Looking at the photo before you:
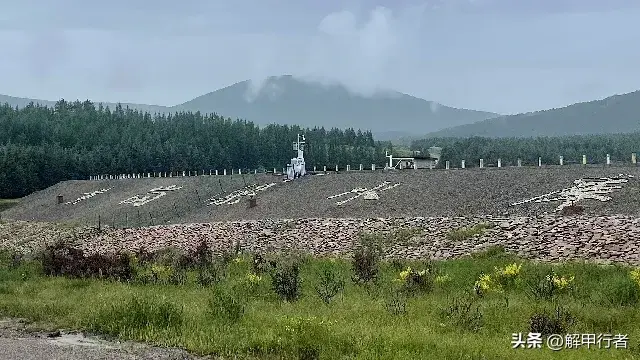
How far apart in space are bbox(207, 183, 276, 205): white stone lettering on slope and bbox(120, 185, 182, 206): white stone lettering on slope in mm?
7110

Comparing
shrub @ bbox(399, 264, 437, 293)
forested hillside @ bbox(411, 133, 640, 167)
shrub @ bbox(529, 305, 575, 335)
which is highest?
forested hillside @ bbox(411, 133, 640, 167)

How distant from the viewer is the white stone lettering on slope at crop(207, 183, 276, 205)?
157 feet

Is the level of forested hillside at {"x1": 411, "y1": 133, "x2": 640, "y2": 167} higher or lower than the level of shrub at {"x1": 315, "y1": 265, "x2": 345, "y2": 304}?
higher

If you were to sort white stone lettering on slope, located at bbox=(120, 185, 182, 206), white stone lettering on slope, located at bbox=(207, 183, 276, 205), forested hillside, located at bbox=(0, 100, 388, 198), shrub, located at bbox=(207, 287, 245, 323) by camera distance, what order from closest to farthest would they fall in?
shrub, located at bbox=(207, 287, 245, 323)
white stone lettering on slope, located at bbox=(207, 183, 276, 205)
white stone lettering on slope, located at bbox=(120, 185, 182, 206)
forested hillside, located at bbox=(0, 100, 388, 198)

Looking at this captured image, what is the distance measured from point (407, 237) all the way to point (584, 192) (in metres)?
8.73

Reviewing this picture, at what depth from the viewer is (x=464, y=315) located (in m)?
12.7

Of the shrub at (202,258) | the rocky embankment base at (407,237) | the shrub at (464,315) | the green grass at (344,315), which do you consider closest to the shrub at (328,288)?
the green grass at (344,315)

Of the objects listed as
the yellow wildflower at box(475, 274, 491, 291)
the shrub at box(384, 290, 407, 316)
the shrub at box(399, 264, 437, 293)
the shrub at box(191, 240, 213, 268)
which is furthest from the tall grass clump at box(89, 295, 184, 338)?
the shrub at box(191, 240, 213, 268)

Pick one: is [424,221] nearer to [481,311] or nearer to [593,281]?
[593,281]

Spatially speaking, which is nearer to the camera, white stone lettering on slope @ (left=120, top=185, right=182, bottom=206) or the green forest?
white stone lettering on slope @ (left=120, top=185, right=182, bottom=206)

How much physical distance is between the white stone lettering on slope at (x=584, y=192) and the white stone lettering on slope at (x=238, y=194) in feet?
72.0

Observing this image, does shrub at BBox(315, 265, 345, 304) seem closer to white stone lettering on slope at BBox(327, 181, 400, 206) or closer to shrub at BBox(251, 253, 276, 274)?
shrub at BBox(251, 253, 276, 274)

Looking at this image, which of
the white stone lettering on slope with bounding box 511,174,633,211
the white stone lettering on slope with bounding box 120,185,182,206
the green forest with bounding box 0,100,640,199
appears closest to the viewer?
the white stone lettering on slope with bounding box 511,174,633,211

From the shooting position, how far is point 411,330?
470 inches
